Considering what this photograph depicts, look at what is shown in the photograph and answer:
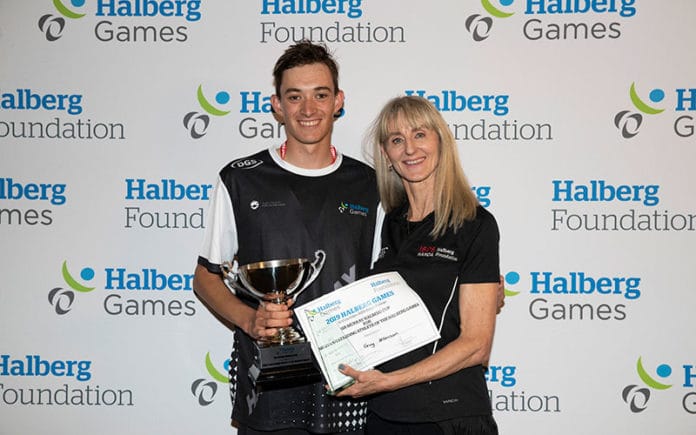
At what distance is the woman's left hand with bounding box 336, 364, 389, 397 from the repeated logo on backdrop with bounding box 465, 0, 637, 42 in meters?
1.96

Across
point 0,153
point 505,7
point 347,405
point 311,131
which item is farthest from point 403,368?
point 0,153

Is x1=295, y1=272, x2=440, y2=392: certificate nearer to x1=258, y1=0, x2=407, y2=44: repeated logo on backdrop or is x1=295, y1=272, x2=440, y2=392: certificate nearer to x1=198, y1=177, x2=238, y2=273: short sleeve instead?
x1=198, y1=177, x2=238, y2=273: short sleeve

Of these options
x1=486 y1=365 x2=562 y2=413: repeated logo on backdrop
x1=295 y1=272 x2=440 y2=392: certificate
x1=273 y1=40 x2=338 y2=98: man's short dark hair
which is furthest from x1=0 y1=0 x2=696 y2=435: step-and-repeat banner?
x1=295 y1=272 x2=440 y2=392: certificate

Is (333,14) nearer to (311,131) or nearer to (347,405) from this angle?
(311,131)

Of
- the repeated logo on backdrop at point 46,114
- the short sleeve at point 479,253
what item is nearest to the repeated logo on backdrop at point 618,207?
the short sleeve at point 479,253

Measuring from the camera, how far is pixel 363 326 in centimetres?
193

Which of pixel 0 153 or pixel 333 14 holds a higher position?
pixel 333 14

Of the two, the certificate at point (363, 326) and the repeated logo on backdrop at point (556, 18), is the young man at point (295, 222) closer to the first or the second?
the certificate at point (363, 326)

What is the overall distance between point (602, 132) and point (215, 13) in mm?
2010

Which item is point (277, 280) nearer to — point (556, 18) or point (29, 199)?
point (29, 199)

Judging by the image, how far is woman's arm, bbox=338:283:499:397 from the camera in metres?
1.88

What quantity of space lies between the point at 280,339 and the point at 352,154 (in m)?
1.34

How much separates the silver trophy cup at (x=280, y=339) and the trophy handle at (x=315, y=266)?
3cm

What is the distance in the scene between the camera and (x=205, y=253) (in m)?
2.46
